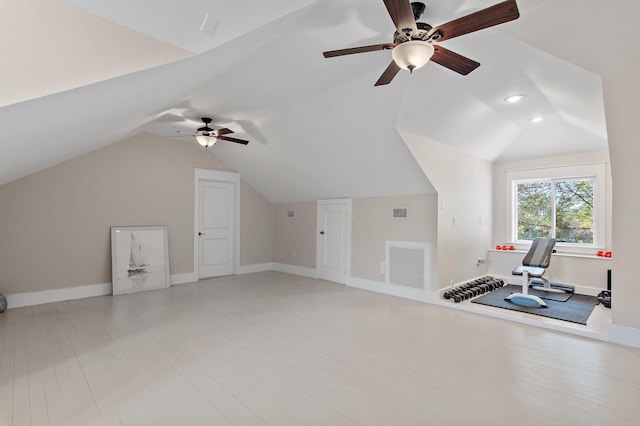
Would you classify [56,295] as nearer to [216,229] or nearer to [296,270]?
[216,229]

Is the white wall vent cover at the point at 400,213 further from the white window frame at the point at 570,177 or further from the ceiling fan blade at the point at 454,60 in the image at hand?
the ceiling fan blade at the point at 454,60

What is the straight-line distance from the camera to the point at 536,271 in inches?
184

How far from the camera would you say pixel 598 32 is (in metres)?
2.28

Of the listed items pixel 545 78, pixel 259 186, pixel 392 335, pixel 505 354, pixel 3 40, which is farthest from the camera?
pixel 259 186

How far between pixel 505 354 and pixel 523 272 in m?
2.14

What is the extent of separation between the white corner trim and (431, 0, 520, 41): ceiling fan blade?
131 inches

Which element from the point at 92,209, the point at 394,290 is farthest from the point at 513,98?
the point at 92,209

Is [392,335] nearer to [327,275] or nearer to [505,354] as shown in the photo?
[505,354]

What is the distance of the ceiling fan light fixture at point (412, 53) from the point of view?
212 cm

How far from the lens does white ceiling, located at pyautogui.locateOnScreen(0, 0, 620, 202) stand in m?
1.59

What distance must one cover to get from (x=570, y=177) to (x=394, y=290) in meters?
3.84

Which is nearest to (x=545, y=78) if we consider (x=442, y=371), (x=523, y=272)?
(x=523, y=272)

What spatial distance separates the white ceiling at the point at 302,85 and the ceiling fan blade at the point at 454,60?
34 cm

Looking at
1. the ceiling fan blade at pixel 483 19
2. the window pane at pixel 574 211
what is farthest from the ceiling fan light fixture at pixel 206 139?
the window pane at pixel 574 211
